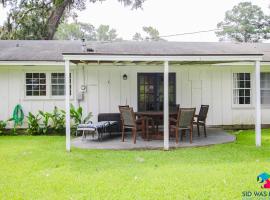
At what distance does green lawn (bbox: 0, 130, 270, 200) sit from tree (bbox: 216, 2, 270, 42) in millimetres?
35575

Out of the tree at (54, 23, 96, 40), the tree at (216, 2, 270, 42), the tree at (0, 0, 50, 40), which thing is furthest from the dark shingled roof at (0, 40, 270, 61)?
the tree at (54, 23, 96, 40)

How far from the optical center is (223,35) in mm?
46562

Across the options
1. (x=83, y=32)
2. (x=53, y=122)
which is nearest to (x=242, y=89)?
(x=53, y=122)

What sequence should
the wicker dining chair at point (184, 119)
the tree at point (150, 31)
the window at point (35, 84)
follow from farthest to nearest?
the tree at point (150, 31) → the window at point (35, 84) → the wicker dining chair at point (184, 119)

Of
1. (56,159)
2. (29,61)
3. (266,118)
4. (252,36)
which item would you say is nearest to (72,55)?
(56,159)

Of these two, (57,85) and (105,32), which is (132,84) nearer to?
(57,85)

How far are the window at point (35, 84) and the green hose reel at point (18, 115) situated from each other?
0.63 m

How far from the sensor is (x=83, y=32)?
176ft

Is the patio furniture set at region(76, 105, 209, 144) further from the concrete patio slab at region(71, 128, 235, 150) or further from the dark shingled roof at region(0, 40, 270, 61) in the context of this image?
the dark shingled roof at region(0, 40, 270, 61)

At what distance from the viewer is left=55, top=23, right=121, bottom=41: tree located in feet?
172

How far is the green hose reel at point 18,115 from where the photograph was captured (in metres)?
11.3

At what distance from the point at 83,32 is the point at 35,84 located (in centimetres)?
4359

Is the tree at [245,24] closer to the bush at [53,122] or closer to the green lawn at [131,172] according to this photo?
the bush at [53,122]

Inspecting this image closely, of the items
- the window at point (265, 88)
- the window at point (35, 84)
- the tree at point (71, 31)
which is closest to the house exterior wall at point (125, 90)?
the window at point (35, 84)
